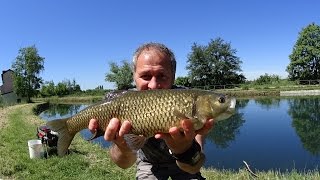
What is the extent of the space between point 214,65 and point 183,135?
81.2 m

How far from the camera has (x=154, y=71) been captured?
3.47m

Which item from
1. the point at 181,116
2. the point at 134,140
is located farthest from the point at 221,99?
the point at 134,140

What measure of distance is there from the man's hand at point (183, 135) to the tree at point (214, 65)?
79.5 metres

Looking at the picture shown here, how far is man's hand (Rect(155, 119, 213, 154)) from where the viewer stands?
276 centimetres

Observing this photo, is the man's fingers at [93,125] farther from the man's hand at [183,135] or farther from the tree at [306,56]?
the tree at [306,56]

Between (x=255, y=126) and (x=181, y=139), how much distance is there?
2171cm

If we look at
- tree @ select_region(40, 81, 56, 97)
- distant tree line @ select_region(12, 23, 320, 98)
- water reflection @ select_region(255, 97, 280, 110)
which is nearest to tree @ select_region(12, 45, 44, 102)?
distant tree line @ select_region(12, 23, 320, 98)

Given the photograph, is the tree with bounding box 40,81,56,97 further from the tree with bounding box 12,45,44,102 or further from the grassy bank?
the grassy bank

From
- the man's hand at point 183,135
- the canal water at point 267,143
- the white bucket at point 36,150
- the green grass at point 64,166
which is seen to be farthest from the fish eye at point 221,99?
the canal water at point 267,143

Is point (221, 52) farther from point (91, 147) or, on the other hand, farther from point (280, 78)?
point (91, 147)

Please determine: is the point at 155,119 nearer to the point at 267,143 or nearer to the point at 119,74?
the point at 267,143

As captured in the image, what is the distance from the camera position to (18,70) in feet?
219

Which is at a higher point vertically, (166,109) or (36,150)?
(166,109)

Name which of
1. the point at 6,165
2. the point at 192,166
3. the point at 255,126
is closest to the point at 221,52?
the point at 255,126
